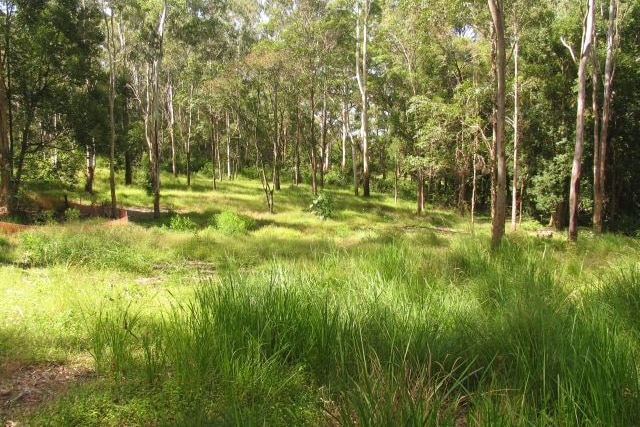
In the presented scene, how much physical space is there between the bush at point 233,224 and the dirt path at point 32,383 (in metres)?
12.6

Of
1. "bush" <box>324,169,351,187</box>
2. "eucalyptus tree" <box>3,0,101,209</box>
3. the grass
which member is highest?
"eucalyptus tree" <box>3,0,101,209</box>

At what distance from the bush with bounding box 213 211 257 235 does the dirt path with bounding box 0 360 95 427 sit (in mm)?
12555

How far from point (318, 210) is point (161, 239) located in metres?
11.2

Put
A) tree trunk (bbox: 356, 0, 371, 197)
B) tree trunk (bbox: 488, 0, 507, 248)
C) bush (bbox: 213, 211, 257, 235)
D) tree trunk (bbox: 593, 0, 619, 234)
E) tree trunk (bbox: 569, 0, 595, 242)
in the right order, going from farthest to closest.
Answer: tree trunk (bbox: 356, 0, 371, 197) < bush (bbox: 213, 211, 257, 235) < tree trunk (bbox: 593, 0, 619, 234) < tree trunk (bbox: 569, 0, 595, 242) < tree trunk (bbox: 488, 0, 507, 248)

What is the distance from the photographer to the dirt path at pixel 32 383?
2.88 m

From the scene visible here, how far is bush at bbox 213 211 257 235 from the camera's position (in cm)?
1689

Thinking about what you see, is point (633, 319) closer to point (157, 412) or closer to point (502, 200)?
point (157, 412)

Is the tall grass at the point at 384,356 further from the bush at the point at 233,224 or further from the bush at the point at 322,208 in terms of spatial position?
the bush at the point at 322,208

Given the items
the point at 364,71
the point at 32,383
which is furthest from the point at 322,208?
the point at 32,383

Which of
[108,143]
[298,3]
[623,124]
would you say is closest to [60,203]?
[108,143]

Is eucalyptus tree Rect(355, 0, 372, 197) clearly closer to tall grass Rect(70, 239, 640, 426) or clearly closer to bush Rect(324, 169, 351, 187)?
bush Rect(324, 169, 351, 187)

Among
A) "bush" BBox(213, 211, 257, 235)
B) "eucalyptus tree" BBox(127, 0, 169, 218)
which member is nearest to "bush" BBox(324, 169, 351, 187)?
"eucalyptus tree" BBox(127, 0, 169, 218)

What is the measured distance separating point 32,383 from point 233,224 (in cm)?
1439

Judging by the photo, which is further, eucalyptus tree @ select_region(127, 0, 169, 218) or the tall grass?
eucalyptus tree @ select_region(127, 0, 169, 218)
